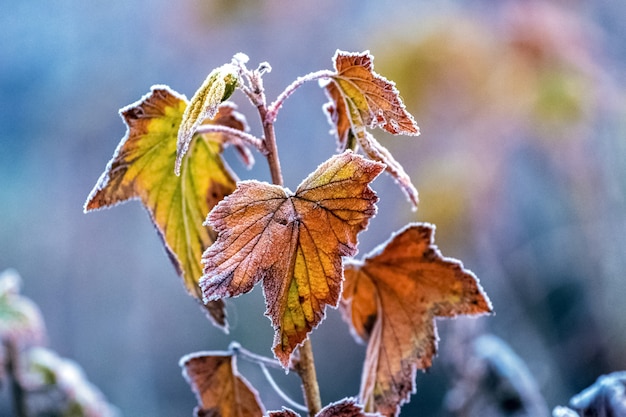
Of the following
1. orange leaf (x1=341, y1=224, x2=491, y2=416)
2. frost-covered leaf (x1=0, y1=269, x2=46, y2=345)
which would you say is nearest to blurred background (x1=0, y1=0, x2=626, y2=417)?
orange leaf (x1=341, y1=224, x2=491, y2=416)

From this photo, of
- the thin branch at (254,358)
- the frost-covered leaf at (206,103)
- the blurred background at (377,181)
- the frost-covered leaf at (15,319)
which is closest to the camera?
the frost-covered leaf at (206,103)

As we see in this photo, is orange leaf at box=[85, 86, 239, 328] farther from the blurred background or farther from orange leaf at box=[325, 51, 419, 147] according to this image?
the blurred background

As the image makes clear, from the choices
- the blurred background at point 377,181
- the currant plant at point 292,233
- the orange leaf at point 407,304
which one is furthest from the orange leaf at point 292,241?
the blurred background at point 377,181

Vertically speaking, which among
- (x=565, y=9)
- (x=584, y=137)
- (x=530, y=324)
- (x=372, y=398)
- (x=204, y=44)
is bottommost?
(x=372, y=398)

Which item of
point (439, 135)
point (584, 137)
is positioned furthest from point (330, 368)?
point (584, 137)

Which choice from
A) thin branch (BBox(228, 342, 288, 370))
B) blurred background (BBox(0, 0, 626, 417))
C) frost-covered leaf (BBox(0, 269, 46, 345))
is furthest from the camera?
blurred background (BBox(0, 0, 626, 417))

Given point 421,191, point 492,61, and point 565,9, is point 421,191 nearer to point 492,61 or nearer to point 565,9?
point 492,61

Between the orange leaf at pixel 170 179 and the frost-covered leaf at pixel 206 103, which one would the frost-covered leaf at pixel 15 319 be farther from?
the frost-covered leaf at pixel 206 103
